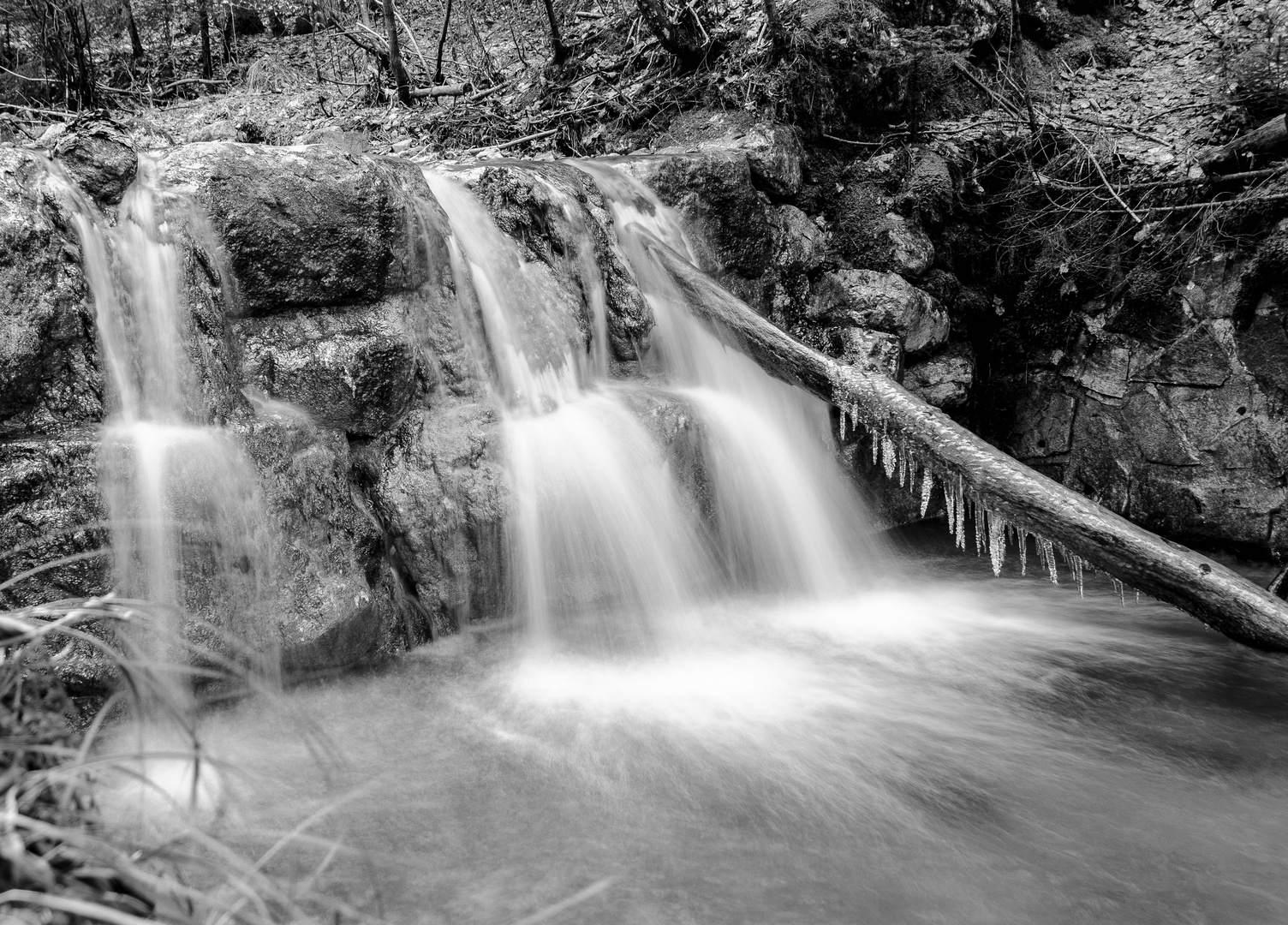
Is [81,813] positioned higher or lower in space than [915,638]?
higher

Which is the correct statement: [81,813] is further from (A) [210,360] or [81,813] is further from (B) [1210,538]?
(B) [1210,538]

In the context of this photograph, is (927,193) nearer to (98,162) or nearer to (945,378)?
(945,378)

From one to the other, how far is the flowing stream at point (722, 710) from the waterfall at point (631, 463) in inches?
0.8

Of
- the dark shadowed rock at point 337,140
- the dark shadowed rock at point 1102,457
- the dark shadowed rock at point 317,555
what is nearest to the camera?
the dark shadowed rock at point 317,555

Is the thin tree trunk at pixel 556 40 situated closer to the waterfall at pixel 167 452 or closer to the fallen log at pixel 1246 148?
the waterfall at pixel 167 452

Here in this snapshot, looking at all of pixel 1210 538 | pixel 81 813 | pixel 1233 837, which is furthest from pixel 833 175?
pixel 81 813

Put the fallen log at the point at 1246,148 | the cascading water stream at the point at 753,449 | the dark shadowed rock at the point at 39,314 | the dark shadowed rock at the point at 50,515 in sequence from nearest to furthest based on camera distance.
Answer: the dark shadowed rock at the point at 50,515 → the dark shadowed rock at the point at 39,314 → the cascading water stream at the point at 753,449 → the fallen log at the point at 1246,148

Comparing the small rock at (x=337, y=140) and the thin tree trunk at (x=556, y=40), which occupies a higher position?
the thin tree trunk at (x=556, y=40)

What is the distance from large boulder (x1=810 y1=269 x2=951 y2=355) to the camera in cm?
670

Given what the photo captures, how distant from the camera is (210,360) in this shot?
14.1ft

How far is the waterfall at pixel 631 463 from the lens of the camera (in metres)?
4.91

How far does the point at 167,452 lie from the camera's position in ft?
13.1

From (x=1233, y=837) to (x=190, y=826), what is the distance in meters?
3.47

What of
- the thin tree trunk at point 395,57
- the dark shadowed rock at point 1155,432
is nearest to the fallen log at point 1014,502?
the dark shadowed rock at point 1155,432
